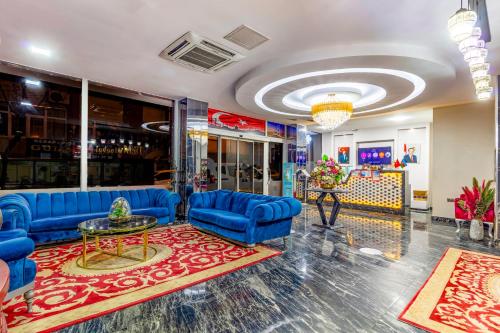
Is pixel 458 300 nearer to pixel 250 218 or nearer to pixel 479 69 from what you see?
pixel 479 69

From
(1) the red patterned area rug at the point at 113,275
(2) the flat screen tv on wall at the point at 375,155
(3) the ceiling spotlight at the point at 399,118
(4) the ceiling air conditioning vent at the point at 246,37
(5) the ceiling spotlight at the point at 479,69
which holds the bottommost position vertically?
(1) the red patterned area rug at the point at 113,275

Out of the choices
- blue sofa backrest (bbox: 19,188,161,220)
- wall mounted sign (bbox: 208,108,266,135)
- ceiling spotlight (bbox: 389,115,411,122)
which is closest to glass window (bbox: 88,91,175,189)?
blue sofa backrest (bbox: 19,188,161,220)

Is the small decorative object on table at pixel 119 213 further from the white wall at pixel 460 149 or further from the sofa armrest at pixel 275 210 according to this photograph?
the white wall at pixel 460 149

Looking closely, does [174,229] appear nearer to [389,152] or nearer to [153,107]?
[153,107]

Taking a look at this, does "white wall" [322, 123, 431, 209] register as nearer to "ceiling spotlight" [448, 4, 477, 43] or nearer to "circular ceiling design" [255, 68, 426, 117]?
"circular ceiling design" [255, 68, 426, 117]

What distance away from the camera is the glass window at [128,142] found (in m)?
5.43

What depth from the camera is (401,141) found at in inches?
361

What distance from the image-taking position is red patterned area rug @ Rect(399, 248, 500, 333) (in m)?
2.10

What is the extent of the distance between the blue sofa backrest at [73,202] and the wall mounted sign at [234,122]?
3.08 metres

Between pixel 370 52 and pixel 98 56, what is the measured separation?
13.2 ft

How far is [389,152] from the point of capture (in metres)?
9.41

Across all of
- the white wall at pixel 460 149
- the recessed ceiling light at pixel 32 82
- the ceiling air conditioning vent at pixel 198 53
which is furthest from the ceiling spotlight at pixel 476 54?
the recessed ceiling light at pixel 32 82

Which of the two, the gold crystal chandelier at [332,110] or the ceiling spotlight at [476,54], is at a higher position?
the gold crystal chandelier at [332,110]

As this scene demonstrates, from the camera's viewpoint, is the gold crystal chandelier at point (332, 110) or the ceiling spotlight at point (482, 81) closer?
the ceiling spotlight at point (482, 81)
